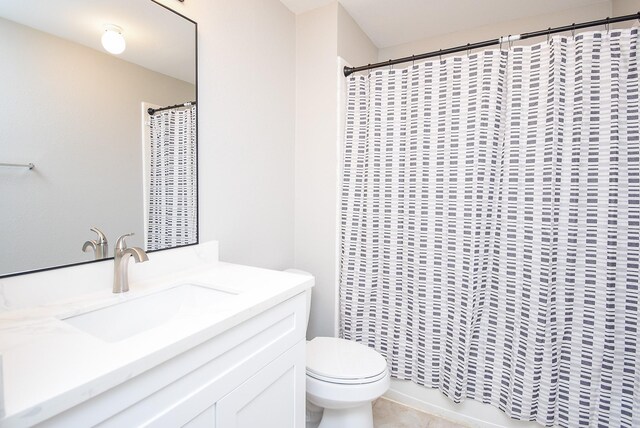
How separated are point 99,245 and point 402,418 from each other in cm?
180

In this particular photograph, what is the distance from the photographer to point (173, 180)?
1363 mm

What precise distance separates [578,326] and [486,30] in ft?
6.57

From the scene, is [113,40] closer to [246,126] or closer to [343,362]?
[246,126]

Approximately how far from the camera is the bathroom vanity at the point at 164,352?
0.58m

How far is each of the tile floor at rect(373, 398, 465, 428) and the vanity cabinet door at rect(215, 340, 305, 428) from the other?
78 cm

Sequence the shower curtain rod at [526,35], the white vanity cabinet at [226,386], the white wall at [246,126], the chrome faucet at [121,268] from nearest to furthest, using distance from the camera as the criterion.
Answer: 1. the white vanity cabinet at [226,386]
2. the chrome faucet at [121,268]
3. the shower curtain rod at [526,35]
4. the white wall at [246,126]

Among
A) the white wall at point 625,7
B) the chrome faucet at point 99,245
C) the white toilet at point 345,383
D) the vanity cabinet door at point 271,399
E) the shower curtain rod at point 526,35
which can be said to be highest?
the white wall at point 625,7

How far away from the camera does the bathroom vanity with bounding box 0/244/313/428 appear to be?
581mm

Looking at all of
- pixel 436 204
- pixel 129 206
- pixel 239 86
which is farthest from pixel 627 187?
pixel 129 206

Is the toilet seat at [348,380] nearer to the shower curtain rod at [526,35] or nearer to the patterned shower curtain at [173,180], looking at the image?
the patterned shower curtain at [173,180]

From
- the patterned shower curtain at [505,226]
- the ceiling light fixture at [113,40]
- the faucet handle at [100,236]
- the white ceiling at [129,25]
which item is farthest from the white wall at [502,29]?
the faucet handle at [100,236]

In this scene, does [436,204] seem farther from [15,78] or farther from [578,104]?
[15,78]

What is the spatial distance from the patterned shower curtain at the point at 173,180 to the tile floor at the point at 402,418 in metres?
1.46

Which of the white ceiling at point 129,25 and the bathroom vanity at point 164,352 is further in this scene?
the white ceiling at point 129,25
